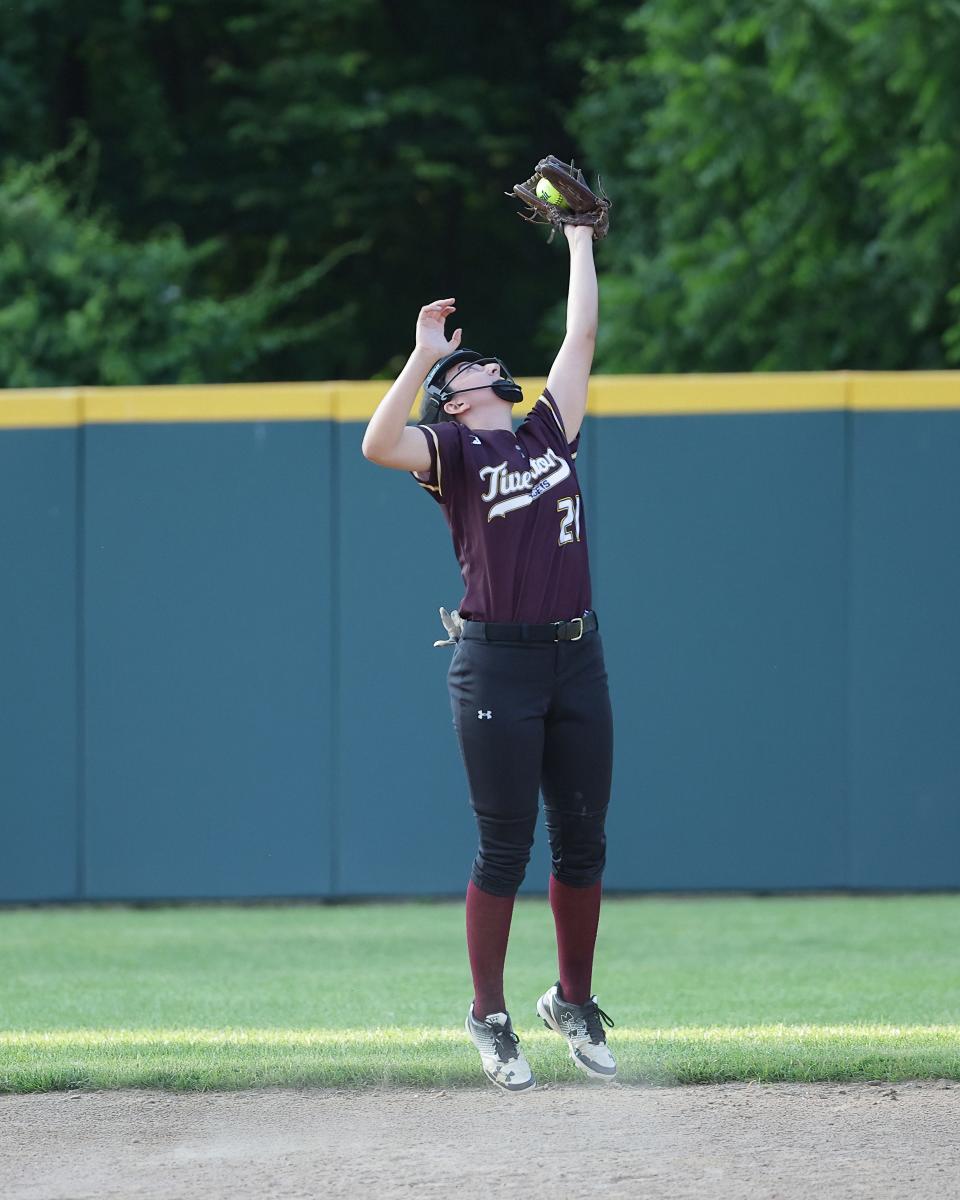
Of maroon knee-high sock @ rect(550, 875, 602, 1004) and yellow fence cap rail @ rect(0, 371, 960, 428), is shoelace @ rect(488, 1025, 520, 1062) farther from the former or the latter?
yellow fence cap rail @ rect(0, 371, 960, 428)

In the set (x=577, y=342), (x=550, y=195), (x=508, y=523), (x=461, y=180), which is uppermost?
(x=461, y=180)

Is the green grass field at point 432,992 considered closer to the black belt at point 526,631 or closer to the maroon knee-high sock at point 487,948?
the maroon knee-high sock at point 487,948

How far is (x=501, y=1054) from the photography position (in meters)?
4.07

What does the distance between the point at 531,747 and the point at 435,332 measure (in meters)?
1.04

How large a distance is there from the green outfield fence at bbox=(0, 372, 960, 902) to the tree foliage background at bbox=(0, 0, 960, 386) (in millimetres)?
3119

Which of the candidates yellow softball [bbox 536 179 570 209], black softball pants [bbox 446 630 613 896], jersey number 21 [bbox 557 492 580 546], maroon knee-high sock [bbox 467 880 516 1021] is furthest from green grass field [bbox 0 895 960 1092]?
yellow softball [bbox 536 179 570 209]

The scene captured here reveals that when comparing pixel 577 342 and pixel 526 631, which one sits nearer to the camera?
pixel 526 631

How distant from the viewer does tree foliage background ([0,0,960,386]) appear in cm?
1059

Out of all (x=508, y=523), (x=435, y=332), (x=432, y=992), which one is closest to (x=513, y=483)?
(x=508, y=523)

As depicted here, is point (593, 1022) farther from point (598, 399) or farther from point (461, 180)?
point (461, 180)

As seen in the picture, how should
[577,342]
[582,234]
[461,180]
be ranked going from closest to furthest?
[577,342] → [582,234] → [461,180]

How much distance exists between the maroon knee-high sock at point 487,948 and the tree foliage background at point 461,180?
275 inches

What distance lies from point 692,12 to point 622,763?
637cm

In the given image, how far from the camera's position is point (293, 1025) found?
500cm
